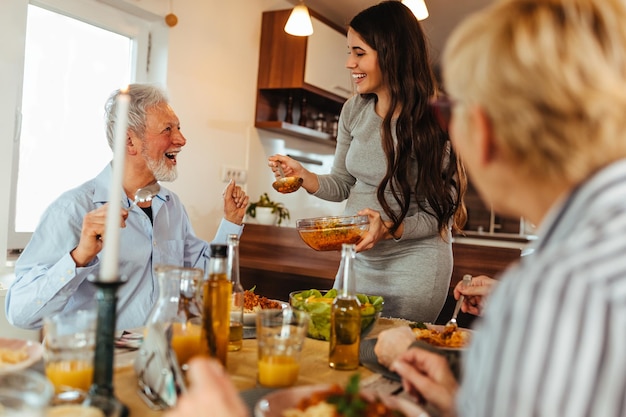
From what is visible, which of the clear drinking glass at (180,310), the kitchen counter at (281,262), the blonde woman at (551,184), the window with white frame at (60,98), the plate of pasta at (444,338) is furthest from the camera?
the kitchen counter at (281,262)

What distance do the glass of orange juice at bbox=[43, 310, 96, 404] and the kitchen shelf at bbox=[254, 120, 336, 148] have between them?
2984 mm

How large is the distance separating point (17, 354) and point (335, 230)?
2.87ft

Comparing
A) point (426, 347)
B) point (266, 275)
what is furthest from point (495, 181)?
point (266, 275)

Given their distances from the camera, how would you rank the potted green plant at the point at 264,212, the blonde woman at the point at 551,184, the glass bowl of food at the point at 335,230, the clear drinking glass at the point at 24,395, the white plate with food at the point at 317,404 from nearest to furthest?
the blonde woman at the point at 551,184 < the clear drinking glass at the point at 24,395 < the white plate with food at the point at 317,404 < the glass bowl of food at the point at 335,230 < the potted green plant at the point at 264,212

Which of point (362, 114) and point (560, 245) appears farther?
point (362, 114)

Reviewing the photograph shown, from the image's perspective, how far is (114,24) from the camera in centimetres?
284

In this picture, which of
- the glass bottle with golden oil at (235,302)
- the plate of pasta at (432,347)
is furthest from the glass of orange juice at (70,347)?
the plate of pasta at (432,347)

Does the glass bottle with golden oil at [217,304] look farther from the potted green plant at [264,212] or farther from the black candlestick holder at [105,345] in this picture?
the potted green plant at [264,212]

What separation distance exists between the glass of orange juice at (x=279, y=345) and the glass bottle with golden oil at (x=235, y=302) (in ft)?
0.71

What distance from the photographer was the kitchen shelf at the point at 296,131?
378 centimetres

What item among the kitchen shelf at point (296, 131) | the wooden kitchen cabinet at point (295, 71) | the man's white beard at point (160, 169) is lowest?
the man's white beard at point (160, 169)

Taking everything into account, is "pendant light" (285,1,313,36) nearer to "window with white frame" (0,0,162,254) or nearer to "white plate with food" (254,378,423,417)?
"window with white frame" (0,0,162,254)

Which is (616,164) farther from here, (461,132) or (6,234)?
(6,234)

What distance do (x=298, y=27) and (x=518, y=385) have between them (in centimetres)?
270
